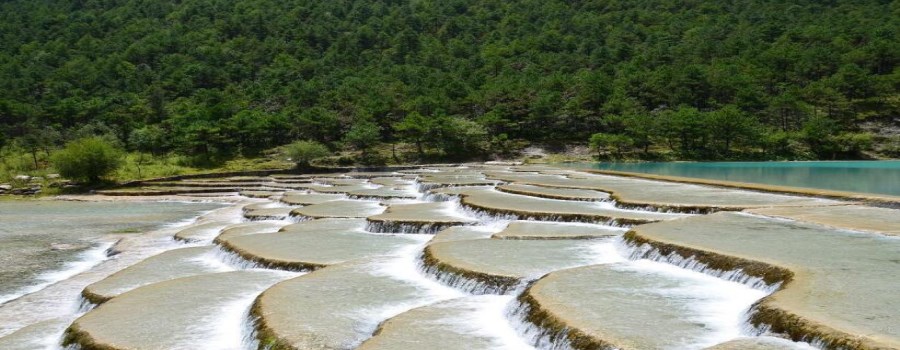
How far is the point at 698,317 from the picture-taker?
13.0 metres

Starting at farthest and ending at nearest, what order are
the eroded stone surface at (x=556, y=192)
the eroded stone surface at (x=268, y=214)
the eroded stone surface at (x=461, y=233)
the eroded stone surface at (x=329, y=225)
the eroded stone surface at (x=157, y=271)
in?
1. the eroded stone surface at (x=268, y=214)
2. the eroded stone surface at (x=556, y=192)
3. the eroded stone surface at (x=329, y=225)
4. the eroded stone surface at (x=461, y=233)
5. the eroded stone surface at (x=157, y=271)

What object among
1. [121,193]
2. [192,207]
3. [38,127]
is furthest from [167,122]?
[192,207]

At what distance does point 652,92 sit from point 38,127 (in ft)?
318

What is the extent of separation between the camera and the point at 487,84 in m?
123

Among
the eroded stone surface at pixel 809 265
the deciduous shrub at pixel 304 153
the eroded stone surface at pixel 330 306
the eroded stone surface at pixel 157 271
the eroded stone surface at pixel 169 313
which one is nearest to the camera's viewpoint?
the eroded stone surface at pixel 809 265

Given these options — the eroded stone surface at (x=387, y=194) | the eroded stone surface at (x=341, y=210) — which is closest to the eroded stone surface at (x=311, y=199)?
the eroded stone surface at (x=387, y=194)

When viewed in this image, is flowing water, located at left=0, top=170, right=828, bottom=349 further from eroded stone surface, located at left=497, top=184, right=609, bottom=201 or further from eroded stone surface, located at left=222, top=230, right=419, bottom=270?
eroded stone surface, located at left=497, top=184, right=609, bottom=201

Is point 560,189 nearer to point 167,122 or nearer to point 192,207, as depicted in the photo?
point 192,207

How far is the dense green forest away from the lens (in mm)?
91812

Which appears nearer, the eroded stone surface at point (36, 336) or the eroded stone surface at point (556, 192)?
the eroded stone surface at point (36, 336)

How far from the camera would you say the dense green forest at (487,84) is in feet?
301

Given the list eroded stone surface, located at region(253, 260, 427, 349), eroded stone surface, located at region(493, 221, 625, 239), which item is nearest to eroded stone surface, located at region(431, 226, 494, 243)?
eroded stone surface, located at region(493, 221, 625, 239)

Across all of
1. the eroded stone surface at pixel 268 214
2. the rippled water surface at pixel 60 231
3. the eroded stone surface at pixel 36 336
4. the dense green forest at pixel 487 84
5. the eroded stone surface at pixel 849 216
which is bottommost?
the rippled water surface at pixel 60 231

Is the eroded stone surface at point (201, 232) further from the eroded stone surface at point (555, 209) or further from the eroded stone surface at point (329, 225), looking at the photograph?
the eroded stone surface at point (555, 209)
